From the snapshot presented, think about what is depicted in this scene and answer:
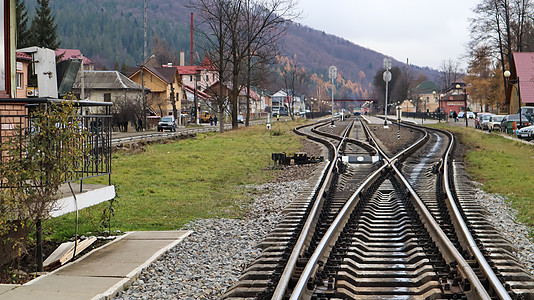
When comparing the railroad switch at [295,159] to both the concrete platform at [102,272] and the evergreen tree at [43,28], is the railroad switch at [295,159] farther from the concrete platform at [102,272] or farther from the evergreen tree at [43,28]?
the evergreen tree at [43,28]

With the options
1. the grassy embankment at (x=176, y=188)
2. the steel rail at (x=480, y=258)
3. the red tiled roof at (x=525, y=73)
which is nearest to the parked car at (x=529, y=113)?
the red tiled roof at (x=525, y=73)

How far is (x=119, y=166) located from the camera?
20344 millimetres

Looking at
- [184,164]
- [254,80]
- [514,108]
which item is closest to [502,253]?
[184,164]

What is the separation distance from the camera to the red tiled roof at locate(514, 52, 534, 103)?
57.1 meters

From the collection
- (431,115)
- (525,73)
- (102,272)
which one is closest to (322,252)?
(102,272)

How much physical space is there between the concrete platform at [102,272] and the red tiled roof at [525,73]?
5402 cm

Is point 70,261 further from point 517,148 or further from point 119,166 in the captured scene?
point 517,148

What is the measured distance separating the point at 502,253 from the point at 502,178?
9.98 m

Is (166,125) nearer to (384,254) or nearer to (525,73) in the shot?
(525,73)

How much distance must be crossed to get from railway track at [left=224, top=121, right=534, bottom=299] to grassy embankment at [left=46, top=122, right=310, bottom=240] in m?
2.09

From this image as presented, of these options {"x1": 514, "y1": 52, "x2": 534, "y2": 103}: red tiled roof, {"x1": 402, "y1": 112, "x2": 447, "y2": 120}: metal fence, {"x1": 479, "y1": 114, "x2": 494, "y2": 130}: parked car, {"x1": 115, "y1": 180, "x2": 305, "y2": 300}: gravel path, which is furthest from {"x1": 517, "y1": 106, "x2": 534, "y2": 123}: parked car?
{"x1": 115, "y1": 180, "x2": 305, "y2": 300}: gravel path

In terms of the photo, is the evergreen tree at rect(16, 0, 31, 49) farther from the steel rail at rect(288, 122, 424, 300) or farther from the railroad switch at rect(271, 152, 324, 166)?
the steel rail at rect(288, 122, 424, 300)

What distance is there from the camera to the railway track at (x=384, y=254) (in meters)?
6.19

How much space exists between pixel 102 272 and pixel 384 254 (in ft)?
11.7
